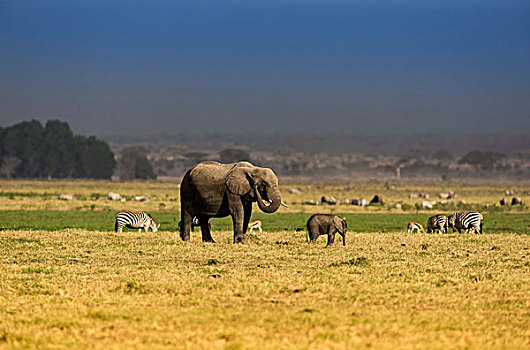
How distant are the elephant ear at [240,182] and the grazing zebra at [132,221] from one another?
6682 mm

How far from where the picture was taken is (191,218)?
2564 cm

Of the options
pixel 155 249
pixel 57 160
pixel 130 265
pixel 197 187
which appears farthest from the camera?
pixel 57 160

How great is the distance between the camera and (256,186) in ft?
80.8

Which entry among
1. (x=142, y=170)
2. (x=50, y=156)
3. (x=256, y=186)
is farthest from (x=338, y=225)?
(x=142, y=170)

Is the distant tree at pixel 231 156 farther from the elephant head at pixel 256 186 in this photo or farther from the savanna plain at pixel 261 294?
the savanna plain at pixel 261 294

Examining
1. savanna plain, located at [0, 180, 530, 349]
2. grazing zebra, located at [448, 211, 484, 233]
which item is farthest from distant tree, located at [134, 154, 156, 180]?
savanna plain, located at [0, 180, 530, 349]

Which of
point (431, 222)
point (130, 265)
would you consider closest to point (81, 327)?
point (130, 265)

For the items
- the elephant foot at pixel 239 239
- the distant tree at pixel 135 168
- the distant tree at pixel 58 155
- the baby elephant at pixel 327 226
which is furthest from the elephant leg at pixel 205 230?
the distant tree at pixel 135 168

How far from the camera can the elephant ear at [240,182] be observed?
965 inches

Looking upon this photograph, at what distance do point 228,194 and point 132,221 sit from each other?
675 cm

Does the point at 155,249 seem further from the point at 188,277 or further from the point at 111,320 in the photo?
the point at 111,320

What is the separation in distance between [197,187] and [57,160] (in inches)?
5762

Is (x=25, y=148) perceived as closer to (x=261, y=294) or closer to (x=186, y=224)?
(x=186, y=224)

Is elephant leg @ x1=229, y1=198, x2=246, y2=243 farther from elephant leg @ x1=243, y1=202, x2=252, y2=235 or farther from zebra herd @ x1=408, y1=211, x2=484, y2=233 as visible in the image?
zebra herd @ x1=408, y1=211, x2=484, y2=233
